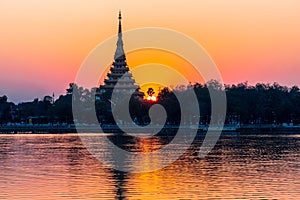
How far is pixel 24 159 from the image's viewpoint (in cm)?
4675

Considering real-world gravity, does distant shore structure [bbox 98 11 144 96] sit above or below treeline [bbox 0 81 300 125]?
above

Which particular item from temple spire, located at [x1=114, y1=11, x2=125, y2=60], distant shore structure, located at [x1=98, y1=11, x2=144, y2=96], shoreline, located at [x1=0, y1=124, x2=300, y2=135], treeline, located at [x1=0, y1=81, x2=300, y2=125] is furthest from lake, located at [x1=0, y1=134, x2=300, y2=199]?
temple spire, located at [x1=114, y1=11, x2=125, y2=60]

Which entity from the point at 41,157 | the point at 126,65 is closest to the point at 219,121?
the point at 126,65

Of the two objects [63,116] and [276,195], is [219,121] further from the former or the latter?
[276,195]

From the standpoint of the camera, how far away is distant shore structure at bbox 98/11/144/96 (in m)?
151

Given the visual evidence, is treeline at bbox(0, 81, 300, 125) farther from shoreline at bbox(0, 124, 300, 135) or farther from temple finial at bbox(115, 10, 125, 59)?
temple finial at bbox(115, 10, 125, 59)

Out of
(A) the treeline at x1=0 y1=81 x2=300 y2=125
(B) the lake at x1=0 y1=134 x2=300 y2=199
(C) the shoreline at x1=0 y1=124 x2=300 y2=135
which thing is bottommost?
(B) the lake at x1=0 y1=134 x2=300 y2=199

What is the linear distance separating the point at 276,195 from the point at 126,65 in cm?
13291

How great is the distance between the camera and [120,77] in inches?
6122

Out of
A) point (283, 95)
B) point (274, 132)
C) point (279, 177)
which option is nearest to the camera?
point (279, 177)

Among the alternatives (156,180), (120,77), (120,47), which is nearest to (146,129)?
(120,77)

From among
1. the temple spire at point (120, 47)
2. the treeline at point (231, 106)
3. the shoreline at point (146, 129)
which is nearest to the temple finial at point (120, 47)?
the temple spire at point (120, 47)

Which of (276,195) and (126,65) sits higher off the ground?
(126,65)

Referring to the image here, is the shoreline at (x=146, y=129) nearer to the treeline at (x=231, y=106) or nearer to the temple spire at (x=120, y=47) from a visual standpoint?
the treeline at (x=231, y=106)
